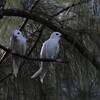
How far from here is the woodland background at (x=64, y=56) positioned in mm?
3309

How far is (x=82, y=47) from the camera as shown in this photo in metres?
3.30

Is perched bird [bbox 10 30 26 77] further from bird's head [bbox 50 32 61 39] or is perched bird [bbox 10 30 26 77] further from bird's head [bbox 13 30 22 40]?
bird's head [bbox 50 32 61 39]

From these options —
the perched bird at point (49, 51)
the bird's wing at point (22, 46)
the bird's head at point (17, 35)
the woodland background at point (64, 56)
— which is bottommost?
the woodland background at point (64, 56)

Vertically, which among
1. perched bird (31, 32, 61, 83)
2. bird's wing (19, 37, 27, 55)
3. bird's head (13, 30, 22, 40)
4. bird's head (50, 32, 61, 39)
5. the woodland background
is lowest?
the woodland background

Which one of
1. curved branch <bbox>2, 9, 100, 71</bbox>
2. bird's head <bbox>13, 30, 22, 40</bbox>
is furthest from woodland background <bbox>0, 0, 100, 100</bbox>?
bird's head <bbox>13, 30, 22, 40</bbox>

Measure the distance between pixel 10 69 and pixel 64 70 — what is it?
1.30ft

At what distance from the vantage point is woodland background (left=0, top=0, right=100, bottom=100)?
3.31 meters

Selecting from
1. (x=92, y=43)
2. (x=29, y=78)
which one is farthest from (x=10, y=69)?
(x=92, y=43)

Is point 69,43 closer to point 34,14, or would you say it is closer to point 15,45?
point 34,14

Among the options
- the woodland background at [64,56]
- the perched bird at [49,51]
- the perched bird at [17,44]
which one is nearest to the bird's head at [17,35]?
the perched bird at [17,44]

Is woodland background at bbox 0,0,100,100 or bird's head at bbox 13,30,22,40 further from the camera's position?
woodland background at bbox 0,0,100,100

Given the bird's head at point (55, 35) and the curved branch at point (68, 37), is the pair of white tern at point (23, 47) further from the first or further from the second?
the curved branch at point (68, 37)

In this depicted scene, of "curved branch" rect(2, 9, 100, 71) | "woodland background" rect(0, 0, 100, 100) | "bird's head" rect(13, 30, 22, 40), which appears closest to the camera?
"bird's head" rect(13, 30, 22, 40)

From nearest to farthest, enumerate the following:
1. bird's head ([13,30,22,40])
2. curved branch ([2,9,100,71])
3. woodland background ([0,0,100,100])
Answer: bird's head ([13,30,22,40]) → curved branch ([2,9,100,71]) → woodland background ([0,0,100,100])
